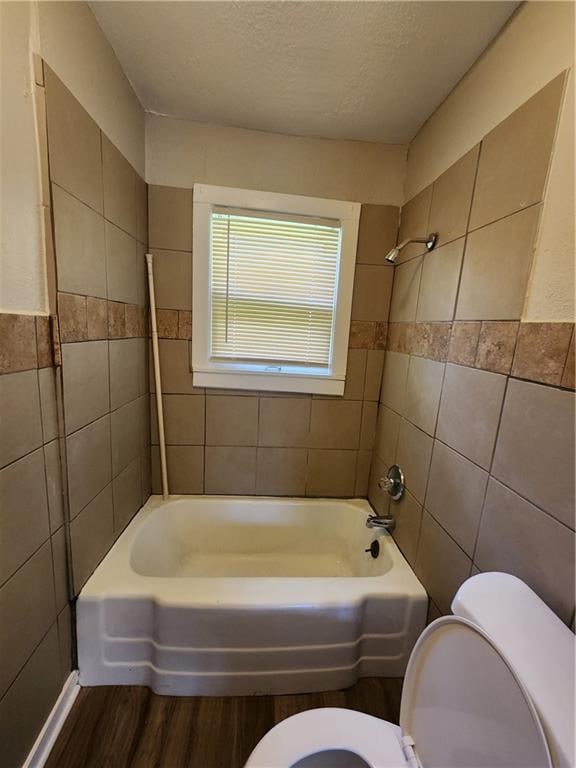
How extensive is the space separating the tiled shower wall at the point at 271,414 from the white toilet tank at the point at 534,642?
1143mm

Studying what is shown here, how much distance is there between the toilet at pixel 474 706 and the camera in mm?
541

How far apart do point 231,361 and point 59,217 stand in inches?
37.8

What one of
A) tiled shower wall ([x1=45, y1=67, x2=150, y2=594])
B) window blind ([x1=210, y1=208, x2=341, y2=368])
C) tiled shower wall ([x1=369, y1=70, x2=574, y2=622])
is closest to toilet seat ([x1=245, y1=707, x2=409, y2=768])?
tiled shower wall ([x1=369, y1=70, x2=574, y2=622])

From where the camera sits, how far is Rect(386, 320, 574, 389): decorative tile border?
0.75 meters

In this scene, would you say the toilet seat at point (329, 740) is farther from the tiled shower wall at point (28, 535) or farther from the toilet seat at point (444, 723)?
Answer: the tiled shower wall at point (28, 535)

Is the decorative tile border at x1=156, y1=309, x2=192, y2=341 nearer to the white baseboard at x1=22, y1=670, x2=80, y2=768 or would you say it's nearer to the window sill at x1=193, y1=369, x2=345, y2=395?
the window sill at x1=193, y1=369, x2=345, y2=395

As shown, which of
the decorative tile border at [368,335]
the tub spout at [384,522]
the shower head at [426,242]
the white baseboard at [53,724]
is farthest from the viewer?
the decorative tile border at [368,335]

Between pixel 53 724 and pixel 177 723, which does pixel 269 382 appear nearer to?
pixel 177 723

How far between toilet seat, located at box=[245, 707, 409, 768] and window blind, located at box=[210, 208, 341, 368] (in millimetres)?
1362

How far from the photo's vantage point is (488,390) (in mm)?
984

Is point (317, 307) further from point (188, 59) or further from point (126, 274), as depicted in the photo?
point (188, 59)

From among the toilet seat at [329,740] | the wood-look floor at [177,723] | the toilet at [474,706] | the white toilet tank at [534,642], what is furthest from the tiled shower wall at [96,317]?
the white toilet tank at [534,642]

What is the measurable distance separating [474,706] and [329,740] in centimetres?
39

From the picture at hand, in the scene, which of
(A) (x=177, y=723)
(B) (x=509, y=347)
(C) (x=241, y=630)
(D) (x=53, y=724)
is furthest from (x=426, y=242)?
(D) (x=53, y=724)
